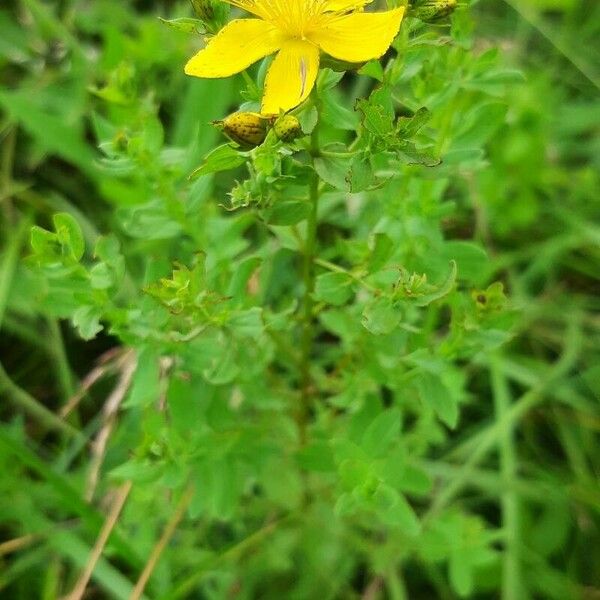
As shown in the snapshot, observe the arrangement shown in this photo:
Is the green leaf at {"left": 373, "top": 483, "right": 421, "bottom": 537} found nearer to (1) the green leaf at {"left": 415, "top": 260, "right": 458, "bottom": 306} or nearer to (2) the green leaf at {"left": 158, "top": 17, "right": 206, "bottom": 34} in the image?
(1) the green leaf at {"left": 415, "top": 260, "right": 458, "bottom": 306}

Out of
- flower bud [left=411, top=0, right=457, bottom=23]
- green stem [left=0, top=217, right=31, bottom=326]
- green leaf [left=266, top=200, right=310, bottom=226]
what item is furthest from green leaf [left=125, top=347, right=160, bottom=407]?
green stem [left=0, top=217, right=31, bottom=326]

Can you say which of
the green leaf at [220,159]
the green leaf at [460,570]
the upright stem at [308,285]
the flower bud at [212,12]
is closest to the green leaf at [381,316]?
the upright stem at [308,285]

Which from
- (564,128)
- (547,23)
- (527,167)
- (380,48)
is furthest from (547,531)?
(547,23)

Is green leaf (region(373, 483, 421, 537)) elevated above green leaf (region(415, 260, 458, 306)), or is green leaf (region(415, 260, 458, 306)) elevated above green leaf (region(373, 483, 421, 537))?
green leaf (region(415, 260, 458, 306))

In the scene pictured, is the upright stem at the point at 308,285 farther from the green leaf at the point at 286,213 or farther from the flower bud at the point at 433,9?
the flower bud at the point at 433,9

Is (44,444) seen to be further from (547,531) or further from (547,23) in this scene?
(547,23)
